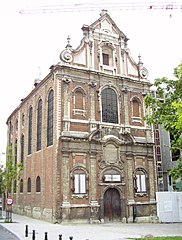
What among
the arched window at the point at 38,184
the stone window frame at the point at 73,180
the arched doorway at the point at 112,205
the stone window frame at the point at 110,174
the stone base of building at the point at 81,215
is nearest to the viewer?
the stone base of building at the point at 81,215

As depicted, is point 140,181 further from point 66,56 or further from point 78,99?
point 66,56

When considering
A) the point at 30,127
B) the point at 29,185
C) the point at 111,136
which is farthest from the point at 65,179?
the point at 30,127

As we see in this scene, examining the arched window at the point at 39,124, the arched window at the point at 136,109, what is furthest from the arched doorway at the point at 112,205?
the arched window at the point at 39,124

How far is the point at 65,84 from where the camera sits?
2666cm

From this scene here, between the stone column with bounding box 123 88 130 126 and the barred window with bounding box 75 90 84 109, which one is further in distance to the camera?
the stone column with bounding box 123 88 130 126

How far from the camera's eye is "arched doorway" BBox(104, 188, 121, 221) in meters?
26.1

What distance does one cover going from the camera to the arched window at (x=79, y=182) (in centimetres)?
2491

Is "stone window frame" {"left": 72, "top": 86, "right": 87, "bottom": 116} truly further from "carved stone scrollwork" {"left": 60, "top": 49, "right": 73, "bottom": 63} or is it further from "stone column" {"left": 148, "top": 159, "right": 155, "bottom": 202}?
"stone column" {"left": 148, "top": 159, "right": 155, "bottom": 202}

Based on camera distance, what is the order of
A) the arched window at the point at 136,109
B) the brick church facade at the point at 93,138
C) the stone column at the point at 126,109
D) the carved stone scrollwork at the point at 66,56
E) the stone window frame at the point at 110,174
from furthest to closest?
1. the arched window at the point at 136,109
2. the stone column at the point at 126,109
3. the carved stone scrollwork at the point at 66,56
4. the stone window frame at the point at 110,174
5. the brick church facade at the point at 93,138

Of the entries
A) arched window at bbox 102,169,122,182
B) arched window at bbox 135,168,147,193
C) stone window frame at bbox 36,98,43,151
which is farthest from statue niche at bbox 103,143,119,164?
stone window frame at bbox 36,98,43,151

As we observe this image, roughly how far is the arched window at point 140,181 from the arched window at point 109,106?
5.13 m

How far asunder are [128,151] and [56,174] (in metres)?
7.28

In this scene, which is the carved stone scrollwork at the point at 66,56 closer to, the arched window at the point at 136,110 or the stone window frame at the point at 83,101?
the stone window frame at the point at 83,101

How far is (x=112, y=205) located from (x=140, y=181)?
3583mm
